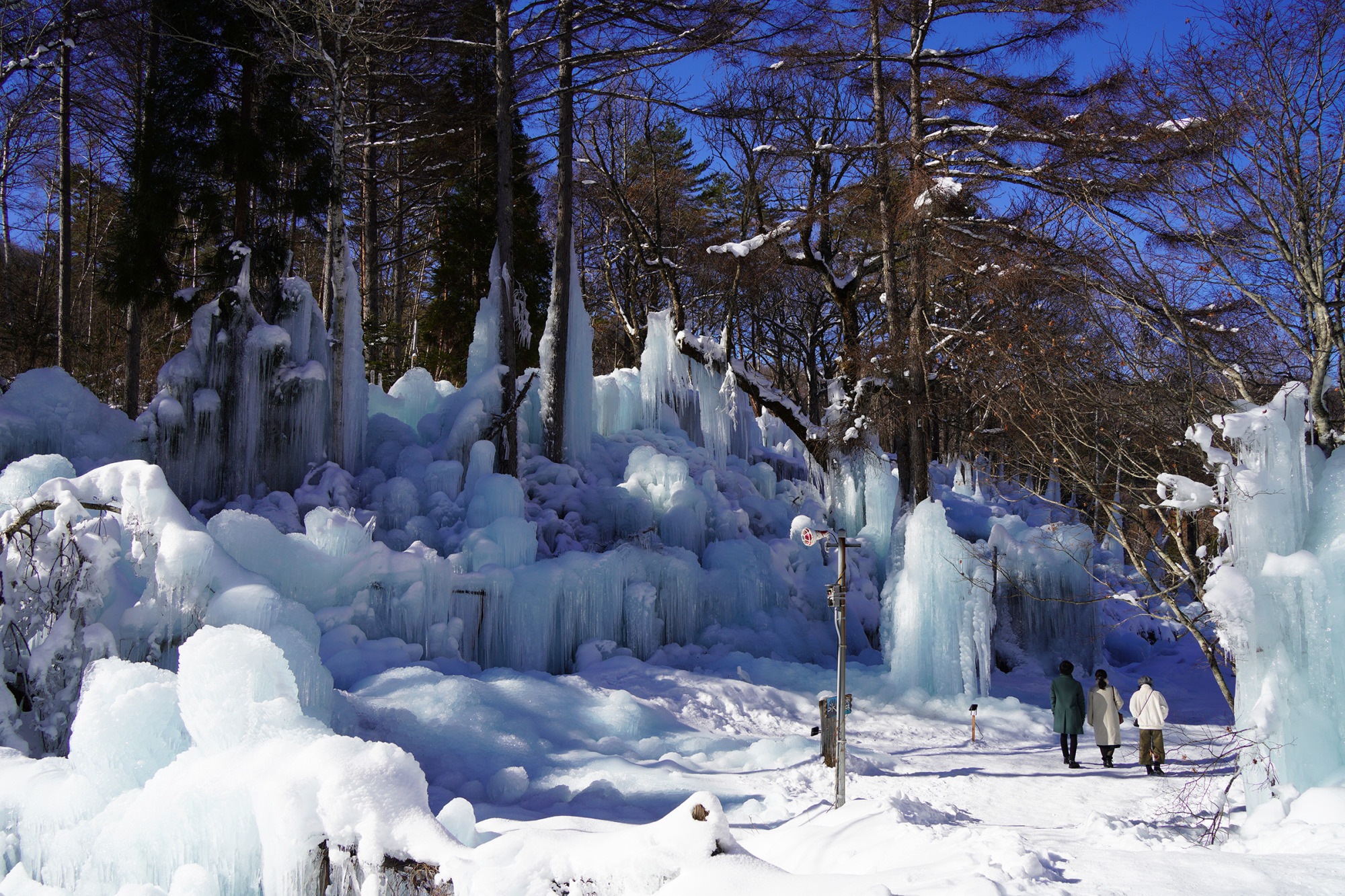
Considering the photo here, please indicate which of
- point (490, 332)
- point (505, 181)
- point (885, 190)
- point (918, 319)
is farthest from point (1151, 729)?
point (505, 181)

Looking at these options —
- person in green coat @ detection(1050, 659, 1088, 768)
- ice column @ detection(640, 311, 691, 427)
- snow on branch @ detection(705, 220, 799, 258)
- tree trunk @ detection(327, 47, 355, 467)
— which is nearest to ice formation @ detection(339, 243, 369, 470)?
tree trunk @ detection(327, 47, 355, 467)

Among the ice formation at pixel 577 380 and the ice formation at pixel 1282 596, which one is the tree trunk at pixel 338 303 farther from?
the ice formation at pixel 1282 596

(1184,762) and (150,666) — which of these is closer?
(150,666)

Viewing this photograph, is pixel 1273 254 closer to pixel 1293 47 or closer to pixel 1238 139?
pixel 1238 139

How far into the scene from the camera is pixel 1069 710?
9430 mm

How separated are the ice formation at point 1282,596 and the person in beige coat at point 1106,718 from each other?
10.1 feet

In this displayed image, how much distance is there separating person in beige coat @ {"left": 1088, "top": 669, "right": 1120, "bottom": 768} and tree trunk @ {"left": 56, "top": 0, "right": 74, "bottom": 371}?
15.7m

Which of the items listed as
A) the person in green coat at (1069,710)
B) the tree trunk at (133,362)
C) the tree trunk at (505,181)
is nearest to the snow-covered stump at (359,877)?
the person in green coat at (1069,710)

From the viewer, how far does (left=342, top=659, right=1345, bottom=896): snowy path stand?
173 inches

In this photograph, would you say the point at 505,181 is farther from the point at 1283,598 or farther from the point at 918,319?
the point at 1283,598

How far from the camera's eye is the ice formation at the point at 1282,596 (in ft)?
20.0

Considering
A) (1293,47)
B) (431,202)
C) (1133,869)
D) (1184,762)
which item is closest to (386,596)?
(1133,869)

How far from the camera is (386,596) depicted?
1016 centimetres

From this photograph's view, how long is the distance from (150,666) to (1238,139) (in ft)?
31.5
